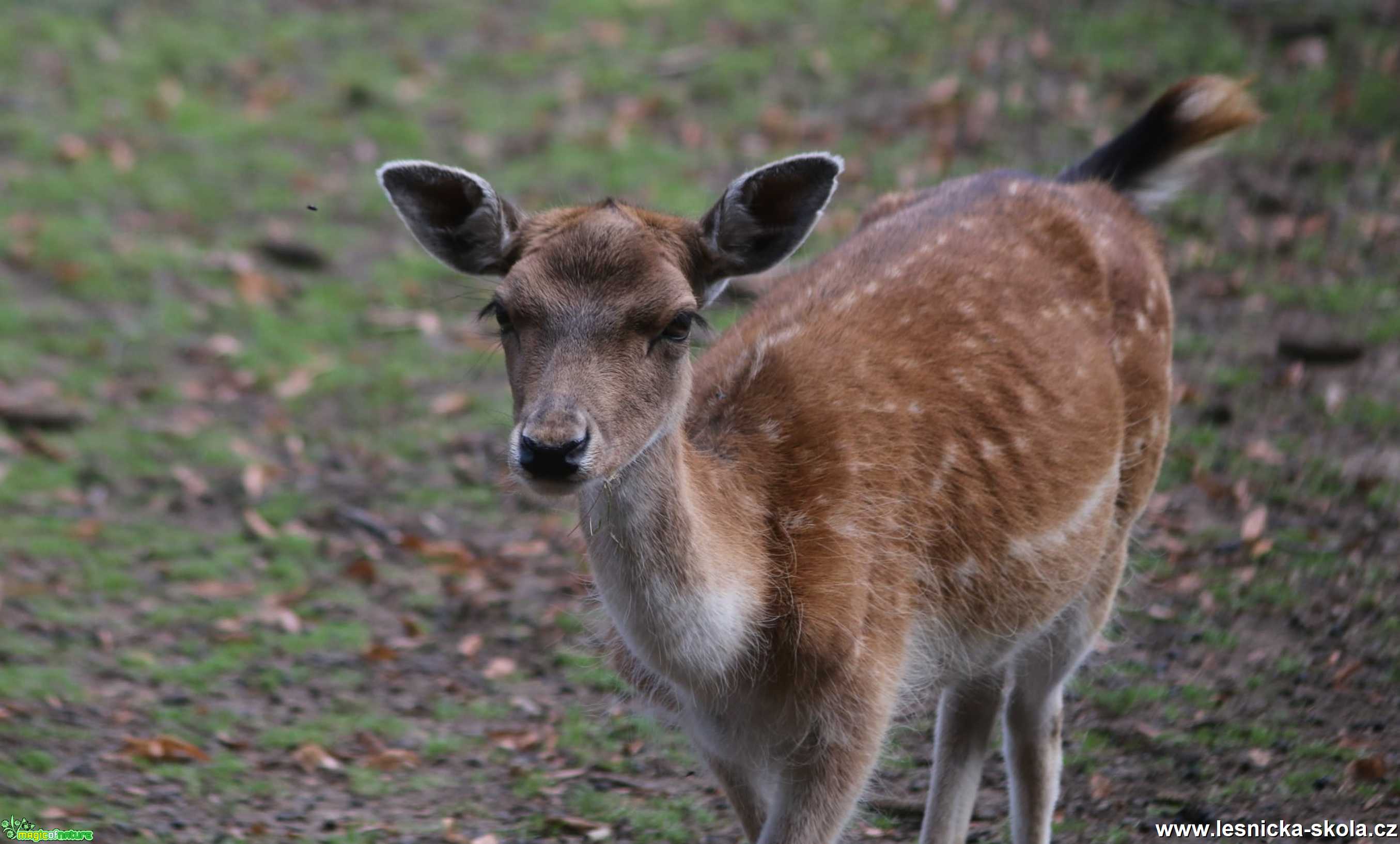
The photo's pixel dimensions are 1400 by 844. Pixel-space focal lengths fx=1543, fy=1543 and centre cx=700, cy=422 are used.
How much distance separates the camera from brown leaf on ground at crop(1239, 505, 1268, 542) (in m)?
6.73

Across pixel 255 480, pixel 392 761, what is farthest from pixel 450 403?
pixel 392 761

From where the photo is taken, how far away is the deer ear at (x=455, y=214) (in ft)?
14.2

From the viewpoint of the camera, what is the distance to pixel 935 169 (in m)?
9.95

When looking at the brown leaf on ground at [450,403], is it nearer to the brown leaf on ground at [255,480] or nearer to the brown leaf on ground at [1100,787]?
the brown leaf on ground at [255,480]

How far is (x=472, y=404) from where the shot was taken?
8.48m

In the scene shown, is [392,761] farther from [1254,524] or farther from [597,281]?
[1254,524]

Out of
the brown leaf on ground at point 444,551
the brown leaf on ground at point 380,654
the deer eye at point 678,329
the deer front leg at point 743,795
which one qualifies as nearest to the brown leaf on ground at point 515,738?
the brown leaf on ground at point 380,654


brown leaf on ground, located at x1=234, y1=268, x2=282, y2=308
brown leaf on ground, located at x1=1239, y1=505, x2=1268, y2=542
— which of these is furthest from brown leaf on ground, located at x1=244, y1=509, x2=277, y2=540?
brown leaf on ground, located at x1=1239, y1=505, x2=1268, y2=542

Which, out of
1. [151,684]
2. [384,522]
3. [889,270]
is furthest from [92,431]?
[889,270]

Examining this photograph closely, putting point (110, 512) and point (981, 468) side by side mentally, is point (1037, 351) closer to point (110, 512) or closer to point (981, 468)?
point (981, 468)

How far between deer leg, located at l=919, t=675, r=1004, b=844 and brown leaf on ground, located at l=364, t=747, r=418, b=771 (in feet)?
6.18

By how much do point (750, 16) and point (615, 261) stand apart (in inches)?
353

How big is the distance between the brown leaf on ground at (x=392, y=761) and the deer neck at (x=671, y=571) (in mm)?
1927

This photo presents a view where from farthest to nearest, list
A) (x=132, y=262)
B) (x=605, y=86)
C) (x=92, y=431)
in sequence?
(x=605, y=86), (x=132, y=262), (x=92, y=431)
